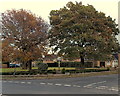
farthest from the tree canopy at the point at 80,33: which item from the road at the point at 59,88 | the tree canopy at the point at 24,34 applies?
the road at the point at 59,88

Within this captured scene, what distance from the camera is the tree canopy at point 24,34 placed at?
33875mm

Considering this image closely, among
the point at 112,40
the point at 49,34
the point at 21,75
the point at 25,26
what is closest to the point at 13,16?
the point at 25,26

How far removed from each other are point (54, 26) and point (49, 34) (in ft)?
5.09

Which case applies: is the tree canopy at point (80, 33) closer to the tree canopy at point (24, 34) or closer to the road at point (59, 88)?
the tree canopy at point (24, 34)

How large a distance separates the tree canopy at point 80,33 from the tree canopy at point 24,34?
200cm

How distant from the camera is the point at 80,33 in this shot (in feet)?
113

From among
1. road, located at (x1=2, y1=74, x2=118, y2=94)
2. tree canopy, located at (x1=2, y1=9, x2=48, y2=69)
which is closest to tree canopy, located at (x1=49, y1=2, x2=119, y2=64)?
tree canopy, located at (x1=2, y1=9, x2=48, y2=69)

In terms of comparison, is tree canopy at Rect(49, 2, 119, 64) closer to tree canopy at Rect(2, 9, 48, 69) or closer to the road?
tree canopy at Rect(2, 9, 48, 69)

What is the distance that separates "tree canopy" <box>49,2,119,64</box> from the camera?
33.6 m

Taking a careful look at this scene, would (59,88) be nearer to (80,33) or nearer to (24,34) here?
(80,33)

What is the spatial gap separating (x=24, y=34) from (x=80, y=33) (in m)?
8.63

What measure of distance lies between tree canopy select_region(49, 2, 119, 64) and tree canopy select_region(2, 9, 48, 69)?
200 centimetres

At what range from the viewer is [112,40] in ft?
125

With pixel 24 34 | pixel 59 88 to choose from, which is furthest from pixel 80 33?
pixel 59 88
